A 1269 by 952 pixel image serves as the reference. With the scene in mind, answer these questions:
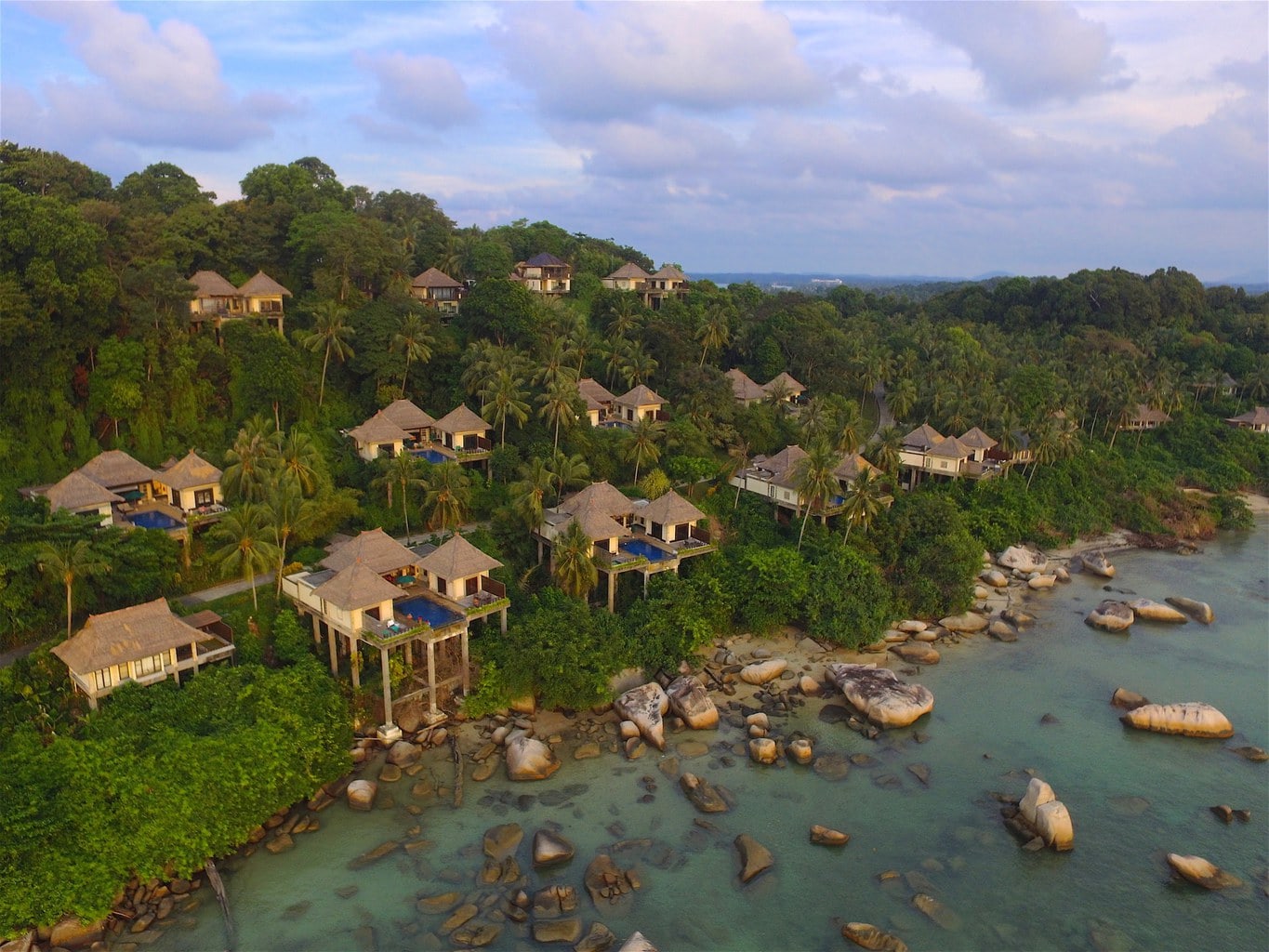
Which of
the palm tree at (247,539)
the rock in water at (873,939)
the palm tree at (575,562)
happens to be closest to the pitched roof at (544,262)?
the palm tree at (575,562)

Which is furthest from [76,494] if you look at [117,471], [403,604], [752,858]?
[752,858]

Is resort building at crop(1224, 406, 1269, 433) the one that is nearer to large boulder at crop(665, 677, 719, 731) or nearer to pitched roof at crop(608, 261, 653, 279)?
pitched roof at crop(608, 261, 653, 279)

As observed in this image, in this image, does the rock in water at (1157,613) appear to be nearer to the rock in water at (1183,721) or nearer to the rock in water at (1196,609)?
the rock in water at (1196,609)

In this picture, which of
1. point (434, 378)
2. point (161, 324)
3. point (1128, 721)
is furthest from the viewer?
point (434, 378)

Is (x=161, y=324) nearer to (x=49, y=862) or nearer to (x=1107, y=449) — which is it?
(x=49, y=862)

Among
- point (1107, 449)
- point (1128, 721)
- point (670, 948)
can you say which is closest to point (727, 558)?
point (1128, 721)

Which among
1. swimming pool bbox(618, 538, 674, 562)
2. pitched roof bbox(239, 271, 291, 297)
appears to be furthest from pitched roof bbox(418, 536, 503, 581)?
pitched roof bbox(239, 271, 291, 297)
